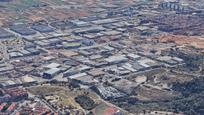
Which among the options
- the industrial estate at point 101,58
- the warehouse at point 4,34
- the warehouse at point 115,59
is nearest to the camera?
the industrial estate at point 101,58

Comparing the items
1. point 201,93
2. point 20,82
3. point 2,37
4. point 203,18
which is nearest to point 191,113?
point 201,93

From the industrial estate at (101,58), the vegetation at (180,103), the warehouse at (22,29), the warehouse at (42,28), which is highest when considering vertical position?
the warehouse at (22,29)

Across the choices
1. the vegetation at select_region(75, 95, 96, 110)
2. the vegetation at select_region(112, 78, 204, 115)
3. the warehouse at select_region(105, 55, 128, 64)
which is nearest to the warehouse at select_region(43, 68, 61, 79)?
the warehouse at select_region(105, 55, 128, 64)

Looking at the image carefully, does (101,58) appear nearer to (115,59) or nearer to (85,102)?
(115,59)

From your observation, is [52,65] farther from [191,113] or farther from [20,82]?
[191,113]

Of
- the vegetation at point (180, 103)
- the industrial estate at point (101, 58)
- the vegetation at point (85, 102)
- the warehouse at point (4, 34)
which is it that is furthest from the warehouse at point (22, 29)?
the vegetation at point (180, 103)

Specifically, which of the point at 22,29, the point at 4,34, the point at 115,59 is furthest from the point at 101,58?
the point at 22,29

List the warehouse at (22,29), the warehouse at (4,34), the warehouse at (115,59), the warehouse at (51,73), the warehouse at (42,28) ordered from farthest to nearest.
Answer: the warehouse at (42,28) → the warehouse at (22,29) → the warehouse at (4,34) → the warehouse at (115,59) → the warehouse at (51,73)

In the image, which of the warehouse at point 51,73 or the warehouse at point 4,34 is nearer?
the warehouse at point 51,73

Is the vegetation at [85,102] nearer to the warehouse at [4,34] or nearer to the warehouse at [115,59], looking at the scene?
the warehouse at [115,59]
